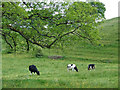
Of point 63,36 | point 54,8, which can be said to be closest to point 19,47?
point 63,36

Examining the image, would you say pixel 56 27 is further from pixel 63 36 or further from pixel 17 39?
pixel 17 39

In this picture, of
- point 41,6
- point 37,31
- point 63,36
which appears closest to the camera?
Result: point 41,6

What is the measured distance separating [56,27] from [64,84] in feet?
19.7

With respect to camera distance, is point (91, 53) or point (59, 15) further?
Result: point (91, 53)

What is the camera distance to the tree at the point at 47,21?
1239 cm

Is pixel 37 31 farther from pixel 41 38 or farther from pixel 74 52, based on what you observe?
pixel 74 52

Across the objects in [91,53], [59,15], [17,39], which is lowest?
[91,53]

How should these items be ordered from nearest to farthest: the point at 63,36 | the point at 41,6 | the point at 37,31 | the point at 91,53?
the point at 41,6 < the point at 37,31 < the point at 63,36 < the point at 91,53

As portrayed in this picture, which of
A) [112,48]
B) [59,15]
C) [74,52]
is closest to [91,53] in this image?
[74,52]

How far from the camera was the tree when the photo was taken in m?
12.4

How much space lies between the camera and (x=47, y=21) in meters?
13.9

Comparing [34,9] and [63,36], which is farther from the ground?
[34,9]

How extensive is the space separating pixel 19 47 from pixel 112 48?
34.0 meters

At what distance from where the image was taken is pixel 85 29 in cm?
1423
